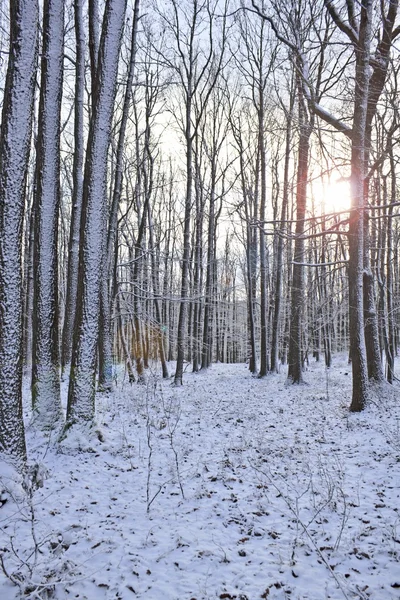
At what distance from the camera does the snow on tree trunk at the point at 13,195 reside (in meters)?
4.29

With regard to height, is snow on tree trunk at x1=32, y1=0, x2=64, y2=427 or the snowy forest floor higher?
snow on tree trunk at x1=32, y1=0, x2=64, y2=427

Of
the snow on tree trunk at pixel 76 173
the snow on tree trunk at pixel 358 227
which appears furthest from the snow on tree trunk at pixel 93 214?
the snow on tree trunk at pixel 358 227

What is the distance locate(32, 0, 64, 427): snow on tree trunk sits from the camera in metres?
6.02

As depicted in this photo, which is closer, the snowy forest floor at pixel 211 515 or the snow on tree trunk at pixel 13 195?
the snowy forest floor at pixel 211 515

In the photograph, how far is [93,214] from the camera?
5961mm

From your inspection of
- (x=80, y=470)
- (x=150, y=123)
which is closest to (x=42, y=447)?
(x=80, y=470)

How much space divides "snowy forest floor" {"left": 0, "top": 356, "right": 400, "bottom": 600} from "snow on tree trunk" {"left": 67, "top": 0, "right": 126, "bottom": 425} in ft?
3.20

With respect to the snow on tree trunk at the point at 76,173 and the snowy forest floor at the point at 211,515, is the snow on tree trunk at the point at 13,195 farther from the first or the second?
the snow on tree trunk at the point at 76,173

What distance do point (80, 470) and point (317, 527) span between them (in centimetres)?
325

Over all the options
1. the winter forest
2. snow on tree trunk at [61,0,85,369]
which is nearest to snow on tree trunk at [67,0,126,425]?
the winter forest

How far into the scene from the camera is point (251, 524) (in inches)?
151

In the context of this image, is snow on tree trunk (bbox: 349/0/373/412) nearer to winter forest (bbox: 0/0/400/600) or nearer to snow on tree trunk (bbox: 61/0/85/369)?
winter forest (bbox: 0/0/400/600)

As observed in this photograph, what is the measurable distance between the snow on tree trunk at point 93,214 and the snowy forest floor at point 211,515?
97cm

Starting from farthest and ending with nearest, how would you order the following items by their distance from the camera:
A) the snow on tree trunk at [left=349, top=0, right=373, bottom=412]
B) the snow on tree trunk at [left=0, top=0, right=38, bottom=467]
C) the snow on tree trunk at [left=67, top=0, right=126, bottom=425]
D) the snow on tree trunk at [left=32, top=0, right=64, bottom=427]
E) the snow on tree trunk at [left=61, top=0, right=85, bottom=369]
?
the snow on tree trunk at [left=61, top=0, right=85, bottom=369]
the snow on tree trunk at [left=349, top=0, right=373, bottom=412]
the snow on tree trunk at [left=32, top=0, right=64, bottom=427]
the snow on tree trunk at [left=67, top=0, right=126, bottom=425]
the snow on tree trunk at [left=0, top=0, right=38, bottom=467]
